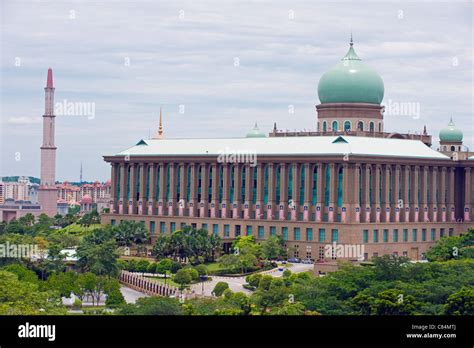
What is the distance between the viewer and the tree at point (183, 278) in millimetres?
103688

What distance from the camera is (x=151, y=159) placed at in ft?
473

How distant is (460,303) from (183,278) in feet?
108

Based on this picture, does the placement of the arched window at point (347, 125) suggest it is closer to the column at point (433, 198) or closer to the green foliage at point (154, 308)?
the column at point (433, 198)

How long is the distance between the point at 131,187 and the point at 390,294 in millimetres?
71559

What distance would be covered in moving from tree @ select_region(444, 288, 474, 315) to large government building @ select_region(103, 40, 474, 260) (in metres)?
43.0

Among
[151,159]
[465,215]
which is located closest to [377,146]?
[465,215]

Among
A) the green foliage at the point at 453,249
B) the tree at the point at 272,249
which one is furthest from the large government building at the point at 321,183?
the green foliage at the point at 453,249

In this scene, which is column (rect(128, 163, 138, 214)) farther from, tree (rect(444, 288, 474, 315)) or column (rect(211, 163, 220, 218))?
tree (rect(444, 288, 474, 315))

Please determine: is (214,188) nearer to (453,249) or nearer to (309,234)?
(309,234)

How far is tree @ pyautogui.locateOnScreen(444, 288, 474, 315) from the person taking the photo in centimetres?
7650

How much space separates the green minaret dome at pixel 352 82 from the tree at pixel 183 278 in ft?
145

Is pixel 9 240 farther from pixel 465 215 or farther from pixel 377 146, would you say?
pixel 465 215

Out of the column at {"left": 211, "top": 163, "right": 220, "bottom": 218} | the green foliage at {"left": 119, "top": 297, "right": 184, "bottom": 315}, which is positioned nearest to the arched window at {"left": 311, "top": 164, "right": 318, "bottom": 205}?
the column at {"left": 211, "top": 163, "right": 220, "bottom": 218}

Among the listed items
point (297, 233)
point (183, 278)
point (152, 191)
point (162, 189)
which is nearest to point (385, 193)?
point (297, 233)
